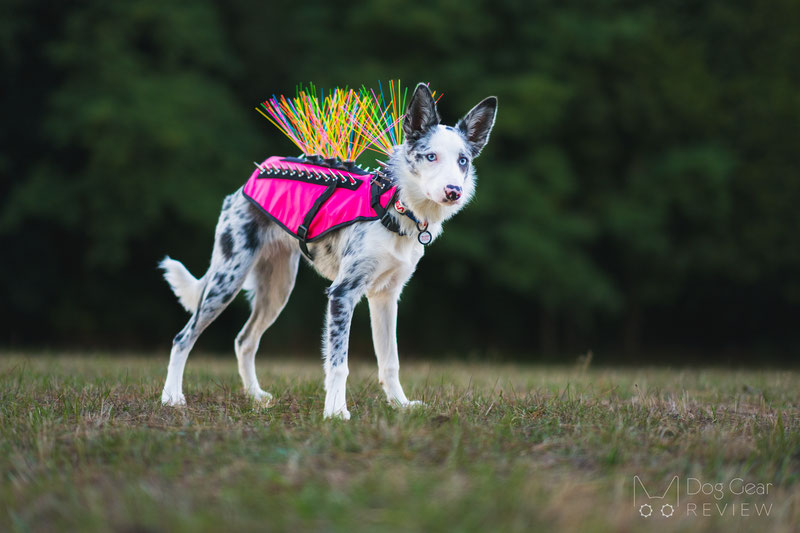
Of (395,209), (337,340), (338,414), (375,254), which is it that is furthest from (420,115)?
(338,414)

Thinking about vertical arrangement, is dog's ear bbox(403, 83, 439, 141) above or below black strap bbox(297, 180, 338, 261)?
above

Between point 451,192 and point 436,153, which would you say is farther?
point 436,153

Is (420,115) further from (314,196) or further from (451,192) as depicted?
(314,196)

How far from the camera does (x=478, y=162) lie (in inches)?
600

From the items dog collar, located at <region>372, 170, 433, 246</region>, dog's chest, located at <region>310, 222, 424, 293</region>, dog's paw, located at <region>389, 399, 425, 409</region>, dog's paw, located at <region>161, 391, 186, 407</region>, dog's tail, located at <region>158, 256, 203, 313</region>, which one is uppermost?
dog collar, located at <region>372, 170, 433, 246</region>

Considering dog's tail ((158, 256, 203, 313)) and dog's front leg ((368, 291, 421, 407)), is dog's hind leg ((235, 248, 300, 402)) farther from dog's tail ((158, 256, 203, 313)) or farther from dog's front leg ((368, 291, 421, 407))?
dog's front leg ((368, 291, 421, 407))

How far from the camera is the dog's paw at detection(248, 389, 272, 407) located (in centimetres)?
495

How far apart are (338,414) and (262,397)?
109cm

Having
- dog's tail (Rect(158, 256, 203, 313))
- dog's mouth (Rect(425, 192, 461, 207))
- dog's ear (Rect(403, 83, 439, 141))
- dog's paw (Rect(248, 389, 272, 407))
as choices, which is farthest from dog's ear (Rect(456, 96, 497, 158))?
dog's tail (Rect(158, 256, 203, 313))

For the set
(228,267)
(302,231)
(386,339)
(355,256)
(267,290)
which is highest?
(302,231)

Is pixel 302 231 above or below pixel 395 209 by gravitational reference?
below

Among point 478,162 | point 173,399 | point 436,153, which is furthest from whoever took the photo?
point 478,162

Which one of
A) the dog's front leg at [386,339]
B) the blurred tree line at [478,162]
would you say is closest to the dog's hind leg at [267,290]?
the dog's front leg at [386,339]

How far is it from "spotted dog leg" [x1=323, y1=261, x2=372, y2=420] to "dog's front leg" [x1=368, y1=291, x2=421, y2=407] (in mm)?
315
